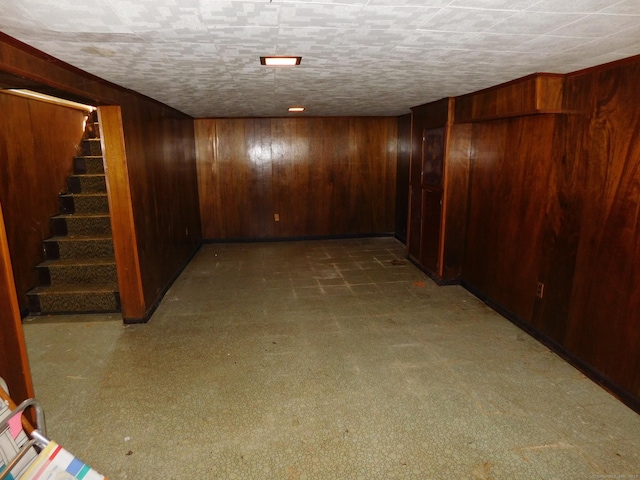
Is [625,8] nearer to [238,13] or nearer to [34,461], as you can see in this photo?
[238,13]

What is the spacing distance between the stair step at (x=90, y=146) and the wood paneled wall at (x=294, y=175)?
1798 mm

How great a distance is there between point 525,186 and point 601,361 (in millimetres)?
1506

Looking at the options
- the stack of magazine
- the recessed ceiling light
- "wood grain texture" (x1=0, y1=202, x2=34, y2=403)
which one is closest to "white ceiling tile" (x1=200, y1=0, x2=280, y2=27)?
the recessed ceiling light

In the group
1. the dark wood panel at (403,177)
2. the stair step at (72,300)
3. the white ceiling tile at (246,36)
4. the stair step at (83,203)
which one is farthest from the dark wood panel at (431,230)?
the stair step at (83,203)

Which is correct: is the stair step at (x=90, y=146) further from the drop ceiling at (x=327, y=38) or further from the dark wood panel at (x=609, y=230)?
the dark wood panel at (x=609, y=230)

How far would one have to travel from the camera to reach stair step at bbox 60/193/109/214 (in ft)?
14.3

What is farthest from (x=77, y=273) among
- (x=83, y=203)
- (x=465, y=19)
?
(x=465, y=19)

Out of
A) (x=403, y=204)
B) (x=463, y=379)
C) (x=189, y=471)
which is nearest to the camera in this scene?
(x=189, y=471)

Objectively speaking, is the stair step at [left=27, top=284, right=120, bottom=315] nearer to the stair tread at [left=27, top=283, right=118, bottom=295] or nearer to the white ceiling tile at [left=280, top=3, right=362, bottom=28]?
the stair tread at [left=27, top=283, right=118, bottom=295]

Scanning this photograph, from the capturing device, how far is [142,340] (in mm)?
3312

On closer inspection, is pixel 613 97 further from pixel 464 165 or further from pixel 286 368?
pixel 286 368

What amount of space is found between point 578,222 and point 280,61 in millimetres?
2398

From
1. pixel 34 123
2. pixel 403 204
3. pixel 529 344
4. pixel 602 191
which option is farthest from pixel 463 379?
pixel 34 123

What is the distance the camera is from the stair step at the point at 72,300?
379cm
